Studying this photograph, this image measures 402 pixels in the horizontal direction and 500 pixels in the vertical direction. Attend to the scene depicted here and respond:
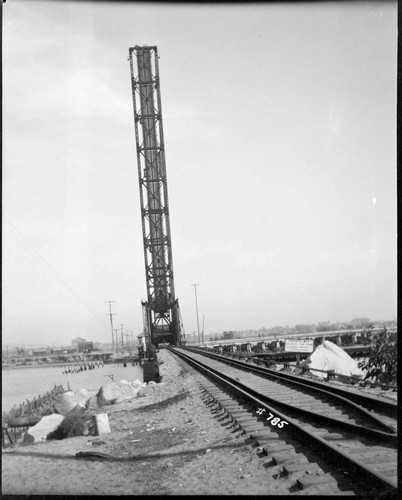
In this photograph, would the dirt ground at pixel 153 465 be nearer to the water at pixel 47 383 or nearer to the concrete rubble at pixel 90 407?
the concrete rubble at pixel 90 407

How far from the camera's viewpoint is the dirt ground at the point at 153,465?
3.67m

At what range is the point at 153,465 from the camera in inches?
174

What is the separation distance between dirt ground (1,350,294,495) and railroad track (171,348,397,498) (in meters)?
0.20

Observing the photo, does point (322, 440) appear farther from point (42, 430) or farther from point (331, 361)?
point (331, 361)

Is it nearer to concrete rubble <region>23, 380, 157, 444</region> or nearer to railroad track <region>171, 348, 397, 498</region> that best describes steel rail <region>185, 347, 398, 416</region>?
railroad track <region>171, 348, 397, 498</region>

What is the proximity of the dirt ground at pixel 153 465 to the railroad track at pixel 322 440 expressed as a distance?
0.20 m

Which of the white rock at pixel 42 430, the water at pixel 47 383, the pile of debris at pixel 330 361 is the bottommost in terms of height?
the water at pixel 47 383

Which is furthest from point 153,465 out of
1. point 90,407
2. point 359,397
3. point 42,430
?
point 90,407

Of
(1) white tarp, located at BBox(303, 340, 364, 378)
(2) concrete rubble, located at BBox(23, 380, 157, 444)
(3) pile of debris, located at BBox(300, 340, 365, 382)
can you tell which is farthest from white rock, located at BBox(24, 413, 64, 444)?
(1) white tarp, located at BBox(303, 340, 364, 378)

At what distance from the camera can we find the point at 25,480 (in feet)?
13.7

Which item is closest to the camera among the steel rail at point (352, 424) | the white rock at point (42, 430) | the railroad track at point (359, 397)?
the steel rail at point (352, 424)

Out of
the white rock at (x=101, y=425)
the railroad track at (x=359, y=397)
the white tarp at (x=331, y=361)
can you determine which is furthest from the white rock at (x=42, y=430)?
the white tarp at (x=331, y=361)

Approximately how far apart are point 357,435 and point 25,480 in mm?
3418

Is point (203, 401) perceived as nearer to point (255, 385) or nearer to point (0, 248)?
point (255, 385)
